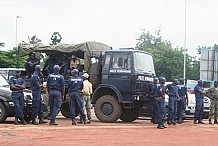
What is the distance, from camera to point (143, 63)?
1628 cm

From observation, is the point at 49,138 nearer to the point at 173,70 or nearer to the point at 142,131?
the point at 142,131

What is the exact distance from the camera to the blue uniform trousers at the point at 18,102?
529 inches

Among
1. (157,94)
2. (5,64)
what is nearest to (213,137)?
(157,94)

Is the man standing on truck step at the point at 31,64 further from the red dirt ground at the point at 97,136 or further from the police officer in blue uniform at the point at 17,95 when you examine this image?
the red dirt ground at the point at 97,136

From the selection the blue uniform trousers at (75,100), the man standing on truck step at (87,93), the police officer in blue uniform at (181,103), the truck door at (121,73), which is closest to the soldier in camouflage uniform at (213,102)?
the police officer in blue uniform at (181,103)

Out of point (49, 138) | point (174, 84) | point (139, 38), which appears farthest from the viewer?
point (139, 38)

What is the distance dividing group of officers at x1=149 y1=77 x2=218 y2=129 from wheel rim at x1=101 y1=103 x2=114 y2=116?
1454mm

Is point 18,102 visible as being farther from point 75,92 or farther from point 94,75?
point 94,75

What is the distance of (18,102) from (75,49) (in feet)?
13.6

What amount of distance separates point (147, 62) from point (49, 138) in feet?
22.1

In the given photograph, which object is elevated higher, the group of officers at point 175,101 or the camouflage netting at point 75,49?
the camouflage netting at point 75,49

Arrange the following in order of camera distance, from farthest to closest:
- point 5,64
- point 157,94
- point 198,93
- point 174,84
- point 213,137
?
point 5,64 → point 198,93 → point 174,84 → point 157,94 → point 213,137

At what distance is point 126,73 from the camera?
52.1 ft

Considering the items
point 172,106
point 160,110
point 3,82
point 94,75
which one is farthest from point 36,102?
point 172,106
